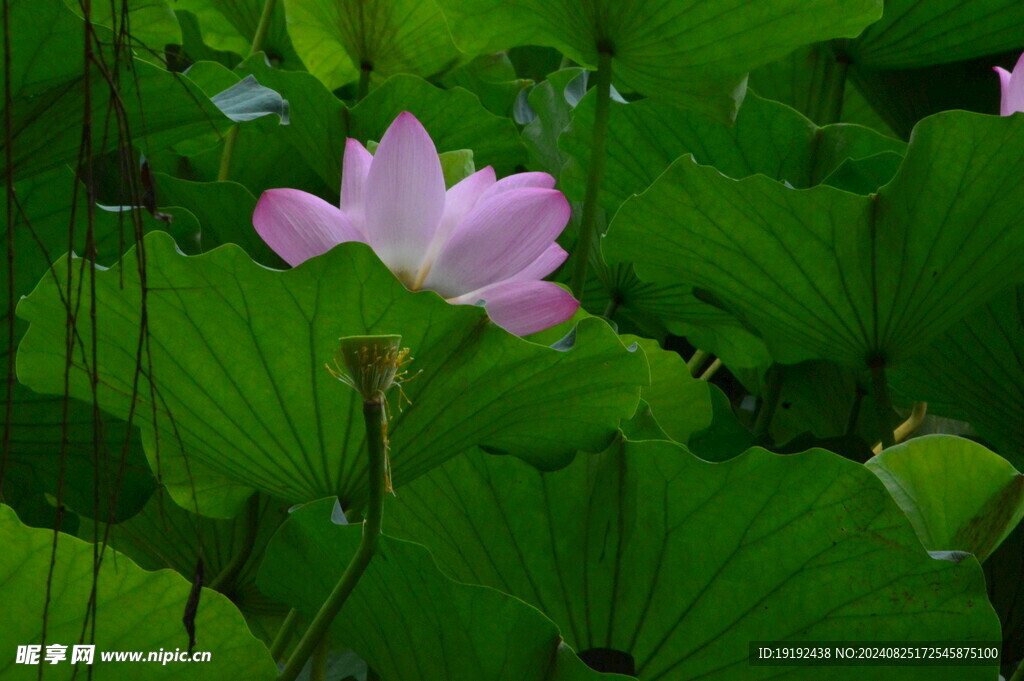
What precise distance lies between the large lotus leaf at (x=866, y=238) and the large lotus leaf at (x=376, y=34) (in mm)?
359

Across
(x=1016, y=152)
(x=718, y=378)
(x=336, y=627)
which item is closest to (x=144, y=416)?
(x=336, y=627)

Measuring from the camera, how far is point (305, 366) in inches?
19.6

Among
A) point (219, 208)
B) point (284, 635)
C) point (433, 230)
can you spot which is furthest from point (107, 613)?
point (219, 208)

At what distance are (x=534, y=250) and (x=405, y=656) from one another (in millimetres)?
226

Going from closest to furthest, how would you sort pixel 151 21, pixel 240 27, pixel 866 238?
pixel 866 238, pixel 151 21, pixel 240 27

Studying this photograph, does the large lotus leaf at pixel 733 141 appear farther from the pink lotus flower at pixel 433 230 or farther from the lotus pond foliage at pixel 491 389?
the pink lotus flower at pixel 433 230

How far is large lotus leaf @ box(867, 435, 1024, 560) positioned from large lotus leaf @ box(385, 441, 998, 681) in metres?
0.04

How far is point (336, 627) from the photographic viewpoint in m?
0.54

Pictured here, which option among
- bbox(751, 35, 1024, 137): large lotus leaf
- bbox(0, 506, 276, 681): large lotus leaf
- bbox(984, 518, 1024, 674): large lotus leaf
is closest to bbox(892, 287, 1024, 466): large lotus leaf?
bbox(984, 518, 1024, 674): large lotus leaf

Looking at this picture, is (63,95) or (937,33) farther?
(937,33)

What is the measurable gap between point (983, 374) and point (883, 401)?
0.36 ft

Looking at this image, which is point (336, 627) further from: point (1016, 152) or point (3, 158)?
point (1016, 152)

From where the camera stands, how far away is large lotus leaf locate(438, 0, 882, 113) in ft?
2.23

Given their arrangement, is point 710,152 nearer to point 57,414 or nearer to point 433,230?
point 433,230
